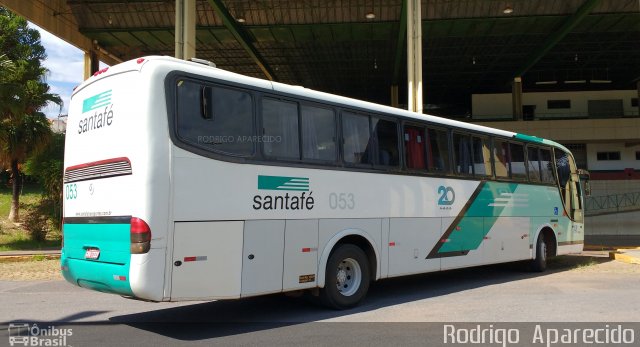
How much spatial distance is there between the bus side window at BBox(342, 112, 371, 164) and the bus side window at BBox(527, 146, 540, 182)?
5826 millimetres

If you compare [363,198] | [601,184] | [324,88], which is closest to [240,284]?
[363,198]

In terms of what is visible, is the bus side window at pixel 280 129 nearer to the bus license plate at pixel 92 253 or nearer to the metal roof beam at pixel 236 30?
the bus license plate at pixel 92 253

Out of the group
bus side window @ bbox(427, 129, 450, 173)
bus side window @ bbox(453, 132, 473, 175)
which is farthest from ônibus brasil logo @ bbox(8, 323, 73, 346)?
bus side window @ bbox(453, 132, 473, 175)

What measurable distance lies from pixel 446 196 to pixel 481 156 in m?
1.65

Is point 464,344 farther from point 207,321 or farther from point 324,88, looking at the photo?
point 324,88

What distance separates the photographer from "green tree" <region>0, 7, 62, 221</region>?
21.4 meters

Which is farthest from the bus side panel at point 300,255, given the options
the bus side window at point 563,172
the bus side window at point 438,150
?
the bus side window at point 563,172

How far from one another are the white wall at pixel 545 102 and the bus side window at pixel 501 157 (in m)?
30.7

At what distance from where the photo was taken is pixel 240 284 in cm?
Answer: 692

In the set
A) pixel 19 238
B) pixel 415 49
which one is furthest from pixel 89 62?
pixel 415 49

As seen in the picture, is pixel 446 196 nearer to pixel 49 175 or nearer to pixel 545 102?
pixel 49 175

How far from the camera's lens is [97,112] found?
23.3 ft

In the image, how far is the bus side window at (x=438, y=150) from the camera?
9.97 m

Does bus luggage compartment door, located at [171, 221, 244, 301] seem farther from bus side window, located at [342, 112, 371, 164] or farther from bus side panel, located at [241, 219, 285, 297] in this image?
bus side window, located at [342, 112, 371, 164]
